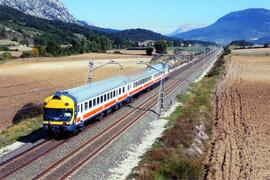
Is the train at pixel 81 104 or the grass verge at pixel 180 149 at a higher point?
the train at pixel 81 104

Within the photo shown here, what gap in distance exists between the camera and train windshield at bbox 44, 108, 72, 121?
2852 cm

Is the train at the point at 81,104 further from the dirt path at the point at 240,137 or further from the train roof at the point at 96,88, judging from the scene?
the dirt path at the point at 240,137

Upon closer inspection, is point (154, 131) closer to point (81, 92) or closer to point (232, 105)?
point (81, 92)

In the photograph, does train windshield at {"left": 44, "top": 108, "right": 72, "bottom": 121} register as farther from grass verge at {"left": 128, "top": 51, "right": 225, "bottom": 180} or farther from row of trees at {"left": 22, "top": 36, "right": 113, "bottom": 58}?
row of trees at {"left": 22, "top": 36, "right": 113, "bottom": 58}

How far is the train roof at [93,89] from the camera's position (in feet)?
101

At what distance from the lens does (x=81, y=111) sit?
1198 inches

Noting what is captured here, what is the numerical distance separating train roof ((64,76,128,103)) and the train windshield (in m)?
1.55

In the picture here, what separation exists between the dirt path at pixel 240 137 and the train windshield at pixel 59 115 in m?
9.97

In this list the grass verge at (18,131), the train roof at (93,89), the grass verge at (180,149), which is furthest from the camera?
the train roof at (93,89)

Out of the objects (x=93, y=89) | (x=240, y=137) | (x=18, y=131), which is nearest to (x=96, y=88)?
(x=93, y=89)

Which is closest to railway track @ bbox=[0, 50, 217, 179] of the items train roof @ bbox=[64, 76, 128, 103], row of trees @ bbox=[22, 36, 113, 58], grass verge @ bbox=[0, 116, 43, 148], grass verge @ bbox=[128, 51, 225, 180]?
grass verge @ bbox=[0, 116, 43, 148]

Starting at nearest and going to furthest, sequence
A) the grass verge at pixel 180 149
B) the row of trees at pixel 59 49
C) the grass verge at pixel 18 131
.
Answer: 1. the grass verge at pixel 180 149
2. the grass verge at pixel 18 131
3. the row of trees at pixel 59 49

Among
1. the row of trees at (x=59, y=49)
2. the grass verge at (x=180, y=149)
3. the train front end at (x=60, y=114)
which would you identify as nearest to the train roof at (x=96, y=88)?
the train front end at (x=60, y=114)

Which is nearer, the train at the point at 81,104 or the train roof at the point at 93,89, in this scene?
the train at the point at 81,104
